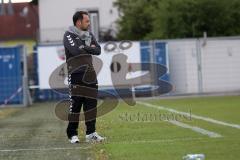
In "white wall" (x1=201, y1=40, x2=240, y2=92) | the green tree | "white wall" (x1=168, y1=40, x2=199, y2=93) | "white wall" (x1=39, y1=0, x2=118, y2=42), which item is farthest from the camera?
"white wall" (x1=39, y1=0, x2=118, y2=42)

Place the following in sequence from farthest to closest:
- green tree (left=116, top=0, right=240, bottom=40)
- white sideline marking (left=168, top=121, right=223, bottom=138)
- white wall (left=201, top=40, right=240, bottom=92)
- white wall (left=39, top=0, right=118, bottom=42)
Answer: white wall (left=39, top=0, right=118, bottom=42), green tree (left=116, top=0, right=240, bottom=40), white wall (left=201, top=40, right=240, bottom=92), white sideline marking (left=168, top=121, right=223, bottom=138)

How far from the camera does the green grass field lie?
9391 millimetres

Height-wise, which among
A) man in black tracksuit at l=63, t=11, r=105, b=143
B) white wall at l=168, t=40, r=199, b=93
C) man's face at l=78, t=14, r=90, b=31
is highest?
man's face at l=78, t=14, r=90, b=31

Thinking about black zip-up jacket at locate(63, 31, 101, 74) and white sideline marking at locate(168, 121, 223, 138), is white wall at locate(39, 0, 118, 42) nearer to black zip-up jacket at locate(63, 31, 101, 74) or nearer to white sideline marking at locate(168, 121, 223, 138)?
white sideline marking at locate(168, 121, 223, 138)

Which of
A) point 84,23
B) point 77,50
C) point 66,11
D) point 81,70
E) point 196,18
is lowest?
point 81,70

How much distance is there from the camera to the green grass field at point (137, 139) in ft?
30.8

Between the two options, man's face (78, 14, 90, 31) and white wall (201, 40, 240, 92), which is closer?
man's face (78, 14, 90, 31)

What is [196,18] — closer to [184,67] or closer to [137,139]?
[184,67]

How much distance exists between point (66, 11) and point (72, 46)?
3779 centimetres

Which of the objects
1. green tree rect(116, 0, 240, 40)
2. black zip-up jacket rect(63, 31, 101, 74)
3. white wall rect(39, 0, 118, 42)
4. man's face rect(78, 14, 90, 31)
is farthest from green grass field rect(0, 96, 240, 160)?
white wall rect(39, 0, 118, 42)

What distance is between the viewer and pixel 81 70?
35.8ft

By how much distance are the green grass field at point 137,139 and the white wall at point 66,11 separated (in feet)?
104

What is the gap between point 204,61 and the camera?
29.9m

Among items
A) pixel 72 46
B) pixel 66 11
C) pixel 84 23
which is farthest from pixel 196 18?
pixel 72 46
